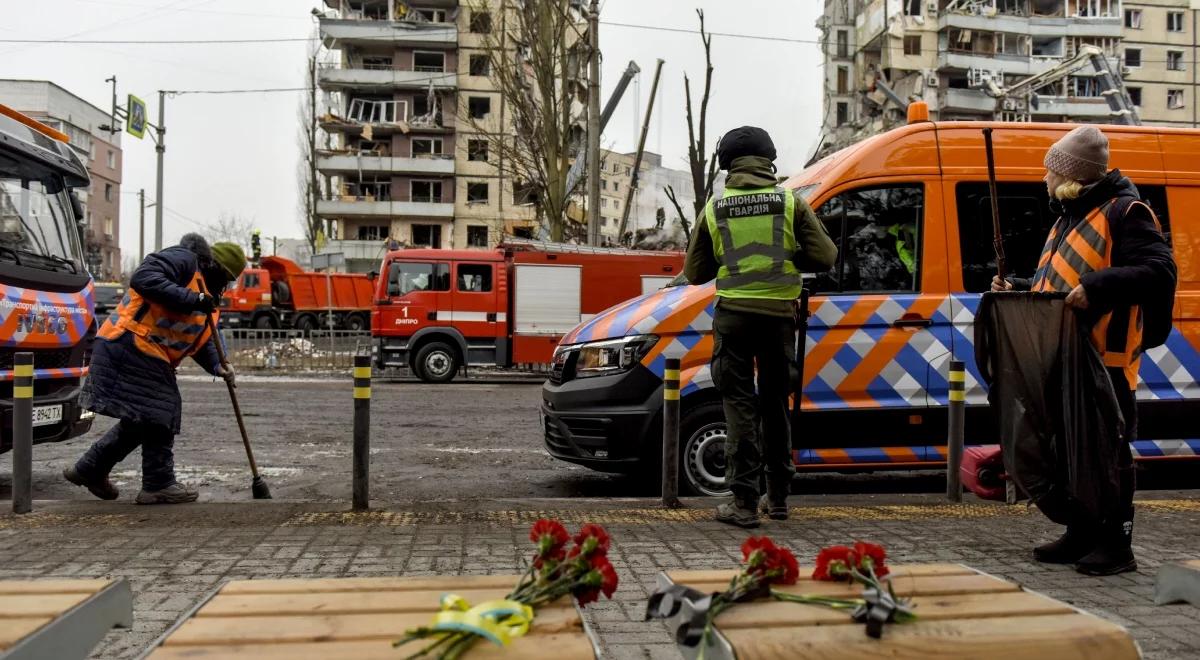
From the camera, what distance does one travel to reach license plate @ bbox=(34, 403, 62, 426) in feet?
22.6

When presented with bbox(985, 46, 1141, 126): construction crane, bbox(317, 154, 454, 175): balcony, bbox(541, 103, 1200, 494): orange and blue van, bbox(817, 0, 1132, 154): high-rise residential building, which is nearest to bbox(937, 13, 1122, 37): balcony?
bbox(817, 0, 1132, 154): high-rise residential building

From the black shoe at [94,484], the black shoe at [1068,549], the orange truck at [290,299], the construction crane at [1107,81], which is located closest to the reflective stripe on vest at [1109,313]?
the black shoe at [1068,549]

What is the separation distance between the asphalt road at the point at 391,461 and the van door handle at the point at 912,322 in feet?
5.14

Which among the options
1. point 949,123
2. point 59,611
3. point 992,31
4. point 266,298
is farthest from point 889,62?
point 59,611

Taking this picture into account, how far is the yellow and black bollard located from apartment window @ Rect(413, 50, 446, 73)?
52.8 m

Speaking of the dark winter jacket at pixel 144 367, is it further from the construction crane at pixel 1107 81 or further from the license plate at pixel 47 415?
the construction crane at pixel 1107 81

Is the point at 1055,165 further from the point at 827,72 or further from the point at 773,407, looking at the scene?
the point at 827,72

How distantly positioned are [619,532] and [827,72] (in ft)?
218

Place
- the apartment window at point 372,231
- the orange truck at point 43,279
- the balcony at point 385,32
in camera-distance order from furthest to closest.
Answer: the apartment window at point 372,231 < the balcony at point 385,32 < the orange truck at point 43,279

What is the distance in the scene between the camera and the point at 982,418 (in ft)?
20.6

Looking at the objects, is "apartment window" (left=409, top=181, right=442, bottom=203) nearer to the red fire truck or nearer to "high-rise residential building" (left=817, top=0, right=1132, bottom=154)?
"high-rise residential building" (left=817, top=0, right=1132, bottom=154)

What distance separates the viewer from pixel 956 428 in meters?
5.80

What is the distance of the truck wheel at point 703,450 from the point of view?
6.11 meters

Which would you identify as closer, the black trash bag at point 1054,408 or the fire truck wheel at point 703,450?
the black trash bag at point 1054,408
